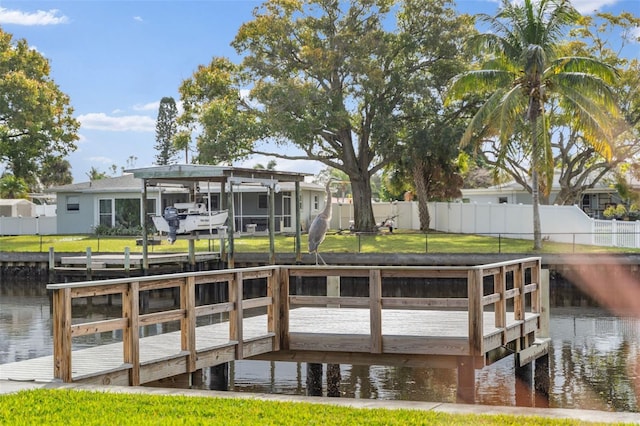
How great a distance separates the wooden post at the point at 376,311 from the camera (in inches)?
476

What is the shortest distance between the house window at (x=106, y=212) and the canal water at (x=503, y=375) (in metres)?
26.8

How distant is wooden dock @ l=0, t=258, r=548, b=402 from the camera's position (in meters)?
10.1

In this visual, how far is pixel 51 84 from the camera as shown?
53.3 meters

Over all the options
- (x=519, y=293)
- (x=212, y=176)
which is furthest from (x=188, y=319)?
(x=212, y=176)

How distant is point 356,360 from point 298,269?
1.57 m

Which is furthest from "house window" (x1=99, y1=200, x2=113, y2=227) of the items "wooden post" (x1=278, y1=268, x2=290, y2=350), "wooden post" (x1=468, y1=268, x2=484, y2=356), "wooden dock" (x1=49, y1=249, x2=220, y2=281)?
"wooden post" (x1=468, y1=268, x2=484, y2=356)

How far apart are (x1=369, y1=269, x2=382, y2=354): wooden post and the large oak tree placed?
2900 cm

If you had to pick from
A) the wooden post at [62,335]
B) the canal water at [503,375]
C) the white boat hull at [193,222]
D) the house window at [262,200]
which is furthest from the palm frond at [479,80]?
the wooden post at [62,335]

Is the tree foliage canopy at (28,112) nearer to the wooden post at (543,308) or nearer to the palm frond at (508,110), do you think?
the palm frond at (508,110)

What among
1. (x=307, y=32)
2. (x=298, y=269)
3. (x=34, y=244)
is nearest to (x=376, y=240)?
(x=307, y=32)


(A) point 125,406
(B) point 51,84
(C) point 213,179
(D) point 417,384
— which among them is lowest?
(D) point 417,384

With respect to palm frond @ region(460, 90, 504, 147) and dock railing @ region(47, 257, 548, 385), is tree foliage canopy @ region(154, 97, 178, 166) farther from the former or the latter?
dock railing @ region(47, 257, 548, 385)

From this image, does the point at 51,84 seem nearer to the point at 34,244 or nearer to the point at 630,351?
the point at 34,244

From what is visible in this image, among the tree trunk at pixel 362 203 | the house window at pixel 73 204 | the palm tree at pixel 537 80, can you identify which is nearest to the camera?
the palm tree at pixel 537 80
